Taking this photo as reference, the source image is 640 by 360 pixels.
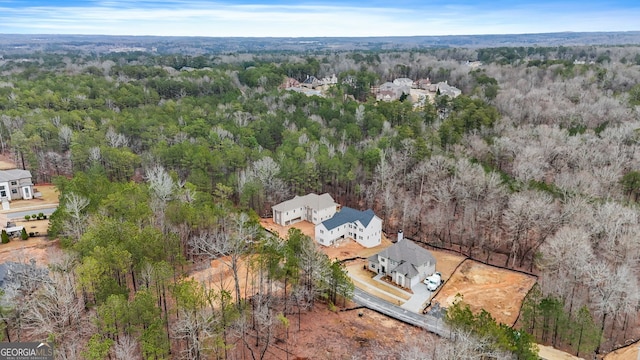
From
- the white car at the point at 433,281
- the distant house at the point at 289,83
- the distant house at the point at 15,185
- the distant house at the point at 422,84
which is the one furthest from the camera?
the distant house at the point at 422,84

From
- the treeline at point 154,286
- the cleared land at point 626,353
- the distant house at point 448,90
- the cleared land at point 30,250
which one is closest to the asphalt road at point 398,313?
the treeline at point 154,286

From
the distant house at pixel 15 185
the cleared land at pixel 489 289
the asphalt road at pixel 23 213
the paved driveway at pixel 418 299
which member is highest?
the distant house at pixel 15 185

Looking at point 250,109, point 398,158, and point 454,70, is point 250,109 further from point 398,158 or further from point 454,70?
point 454,70

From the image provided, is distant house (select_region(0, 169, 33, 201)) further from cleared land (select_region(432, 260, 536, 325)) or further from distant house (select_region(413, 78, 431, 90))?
distant house (select_region(413, 78, 431, 90))

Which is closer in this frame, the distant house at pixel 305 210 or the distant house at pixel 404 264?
the distant house at pixel 404 264

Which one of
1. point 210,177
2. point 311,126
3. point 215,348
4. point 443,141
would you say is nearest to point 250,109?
point 311,126

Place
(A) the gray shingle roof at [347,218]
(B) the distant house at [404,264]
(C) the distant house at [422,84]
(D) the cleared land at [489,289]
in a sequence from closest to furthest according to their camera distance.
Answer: (D) the cleared land at [489,289], (B) the distant house at [404,264], (A) the gray shingle roof at [347,218], (C) the distant house at [422,84]

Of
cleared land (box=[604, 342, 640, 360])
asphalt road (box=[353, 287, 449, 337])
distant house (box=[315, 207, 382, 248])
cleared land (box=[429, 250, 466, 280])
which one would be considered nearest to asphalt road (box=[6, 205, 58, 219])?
distant house (box=[315, 207, 382, 248])

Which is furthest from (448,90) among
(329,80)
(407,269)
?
(407,269)

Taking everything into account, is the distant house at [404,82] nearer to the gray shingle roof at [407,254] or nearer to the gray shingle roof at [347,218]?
the gray shingle roof at [347,218]
